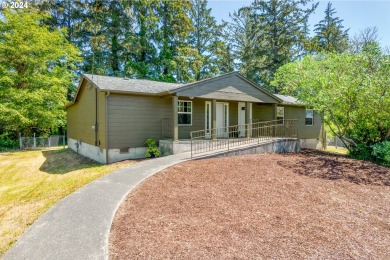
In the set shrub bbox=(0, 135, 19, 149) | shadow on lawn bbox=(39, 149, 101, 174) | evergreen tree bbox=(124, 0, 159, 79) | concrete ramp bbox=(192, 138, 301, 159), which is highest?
evergreen tree bbox=(124, 0, 159, 79)

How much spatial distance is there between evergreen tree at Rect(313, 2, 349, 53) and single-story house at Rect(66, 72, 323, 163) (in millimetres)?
22851

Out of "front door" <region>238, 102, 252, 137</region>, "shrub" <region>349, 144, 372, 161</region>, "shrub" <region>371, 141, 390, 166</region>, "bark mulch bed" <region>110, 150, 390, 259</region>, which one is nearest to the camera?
"bark mulch bed" <region>110, 150, 390, 259</region>

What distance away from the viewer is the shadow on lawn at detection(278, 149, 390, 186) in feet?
24.3

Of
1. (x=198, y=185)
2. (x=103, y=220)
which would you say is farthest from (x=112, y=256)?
(x=198, y=185)

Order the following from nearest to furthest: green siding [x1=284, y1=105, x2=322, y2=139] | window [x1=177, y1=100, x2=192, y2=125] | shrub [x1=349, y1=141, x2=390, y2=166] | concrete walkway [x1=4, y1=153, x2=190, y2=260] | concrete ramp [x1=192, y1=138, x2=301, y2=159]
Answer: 1. concrete walkway [x1=4, y1=153, x2=190, y2=260]
2. concrete ramp [x1=192, y1=138, x2=301, y2=159]
3. shrub [x1=349, y1=141, x2=390, y2=166]
4. window [x1=177, y1=100, x2=192, y2=125]
5. green siding [x1=284, y1=105, x2=322, y2=139]

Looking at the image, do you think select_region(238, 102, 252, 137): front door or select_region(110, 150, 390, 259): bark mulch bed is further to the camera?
select_region(238, 102, 252, 137): front door

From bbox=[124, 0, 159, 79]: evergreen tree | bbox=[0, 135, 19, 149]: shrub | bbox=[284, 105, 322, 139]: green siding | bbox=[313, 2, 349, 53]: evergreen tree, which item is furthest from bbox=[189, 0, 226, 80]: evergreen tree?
bbox=[0, 135, 19, 149]: shrub

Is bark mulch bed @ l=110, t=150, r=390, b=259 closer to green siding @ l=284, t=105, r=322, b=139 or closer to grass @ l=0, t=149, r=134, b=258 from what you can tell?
grass @ l=0, t=149, r=134, b=258

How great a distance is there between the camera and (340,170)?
8258mm

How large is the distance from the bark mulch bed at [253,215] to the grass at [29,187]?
78.2 inches

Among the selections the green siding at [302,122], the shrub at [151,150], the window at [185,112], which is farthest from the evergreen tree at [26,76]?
the green siding at [302,122]

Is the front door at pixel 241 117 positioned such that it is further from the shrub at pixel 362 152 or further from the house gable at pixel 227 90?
the shrub at pixel 362 152

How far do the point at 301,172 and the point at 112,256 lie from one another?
6725 mm

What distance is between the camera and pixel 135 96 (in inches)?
426
